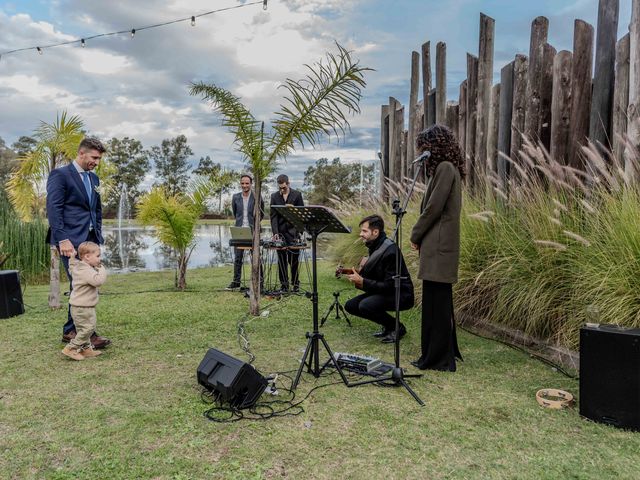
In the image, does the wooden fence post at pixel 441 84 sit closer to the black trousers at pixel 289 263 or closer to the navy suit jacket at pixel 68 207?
the black trousers at pixel 289 263

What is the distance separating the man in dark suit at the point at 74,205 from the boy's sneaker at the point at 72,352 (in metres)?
0.28

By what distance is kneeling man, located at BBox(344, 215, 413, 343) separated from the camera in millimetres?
4930

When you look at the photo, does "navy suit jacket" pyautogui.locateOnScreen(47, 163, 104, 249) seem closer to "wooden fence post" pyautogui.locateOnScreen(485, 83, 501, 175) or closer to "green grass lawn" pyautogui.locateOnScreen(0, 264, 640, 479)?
"green grass lawn" pyautogui.locateOnScreen(0, 264, 640, 479)

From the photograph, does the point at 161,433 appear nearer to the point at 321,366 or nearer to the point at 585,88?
the point at 321,366

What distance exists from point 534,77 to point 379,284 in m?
2.98

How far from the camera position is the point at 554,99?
5.36 metres

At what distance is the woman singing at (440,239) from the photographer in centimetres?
398

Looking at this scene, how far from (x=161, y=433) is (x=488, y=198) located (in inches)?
164

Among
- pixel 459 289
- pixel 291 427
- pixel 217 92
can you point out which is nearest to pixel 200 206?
pixel 217 92

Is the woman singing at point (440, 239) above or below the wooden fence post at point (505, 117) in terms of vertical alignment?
below

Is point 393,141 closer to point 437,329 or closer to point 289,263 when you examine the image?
point 289,263

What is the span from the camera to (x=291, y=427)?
298cm

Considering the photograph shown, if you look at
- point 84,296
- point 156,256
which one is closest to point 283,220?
point 84,296

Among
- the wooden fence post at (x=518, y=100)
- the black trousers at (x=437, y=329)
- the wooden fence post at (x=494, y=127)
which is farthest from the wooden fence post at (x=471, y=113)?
the black trousers at (x=437, y=329)
